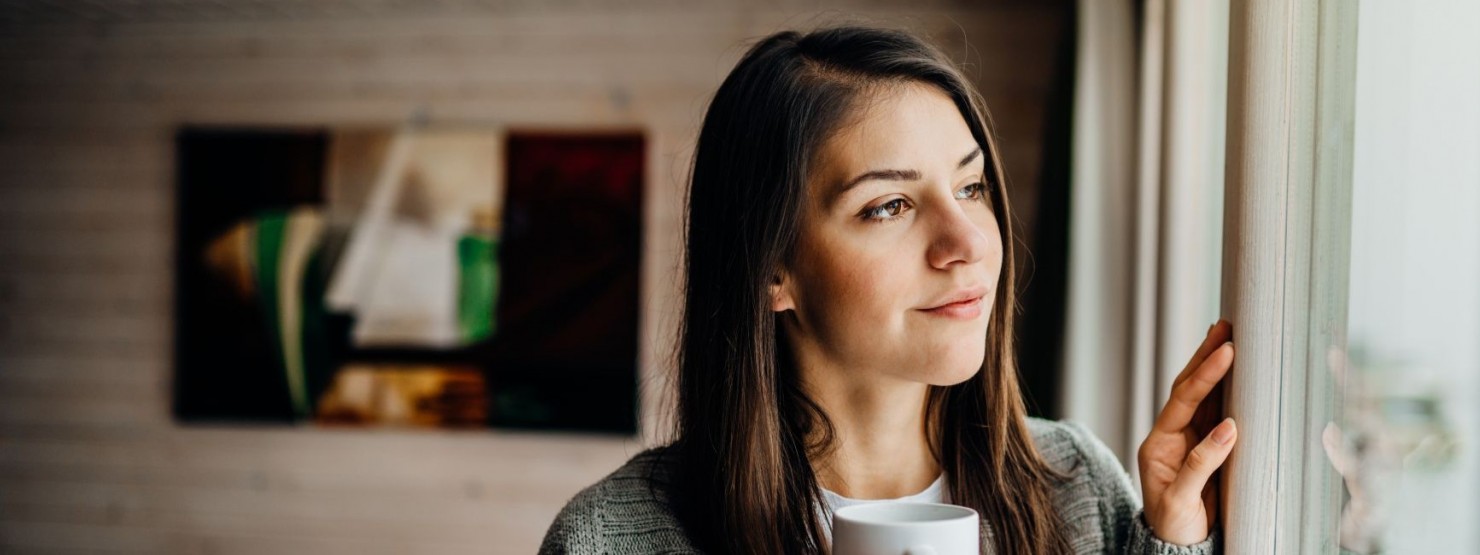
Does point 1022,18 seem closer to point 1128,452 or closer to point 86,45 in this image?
point 1128,452

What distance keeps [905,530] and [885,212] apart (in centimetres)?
33

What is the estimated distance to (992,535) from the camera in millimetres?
1021

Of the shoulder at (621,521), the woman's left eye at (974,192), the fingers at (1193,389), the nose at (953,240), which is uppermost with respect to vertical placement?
the woman's left eye at (974,192)

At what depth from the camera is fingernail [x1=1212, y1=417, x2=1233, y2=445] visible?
0.83m

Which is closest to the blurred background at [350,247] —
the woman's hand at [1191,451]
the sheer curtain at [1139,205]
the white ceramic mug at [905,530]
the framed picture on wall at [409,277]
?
the framed picture on wall at [409,277]

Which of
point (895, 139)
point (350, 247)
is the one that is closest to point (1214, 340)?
point (895, 139)

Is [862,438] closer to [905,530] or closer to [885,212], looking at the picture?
[885,212]

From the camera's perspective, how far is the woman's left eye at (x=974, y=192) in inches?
39.5

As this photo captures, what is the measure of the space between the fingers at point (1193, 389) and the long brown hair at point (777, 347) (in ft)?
0.61

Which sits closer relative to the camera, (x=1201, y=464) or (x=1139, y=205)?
(x=1201, y=464)

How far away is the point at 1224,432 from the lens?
833 mm

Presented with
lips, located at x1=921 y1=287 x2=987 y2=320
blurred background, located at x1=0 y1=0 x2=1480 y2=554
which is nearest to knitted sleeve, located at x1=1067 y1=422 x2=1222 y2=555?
lips, located at x1=921 y1=287 x2=987 y2=320

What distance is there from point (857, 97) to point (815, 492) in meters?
0.37

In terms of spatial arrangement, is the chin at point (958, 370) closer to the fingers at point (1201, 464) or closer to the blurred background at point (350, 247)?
A: the fingers at point (1201, 464)
